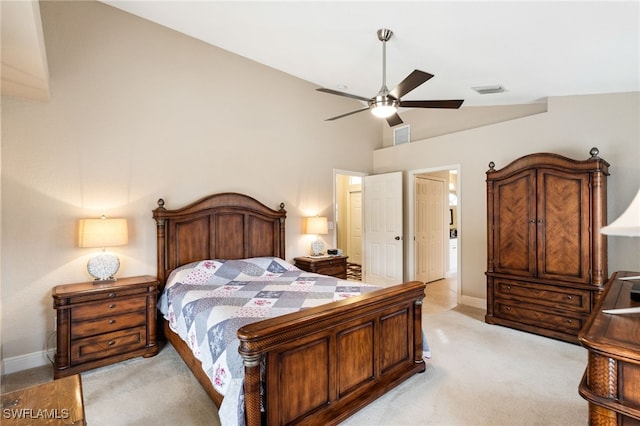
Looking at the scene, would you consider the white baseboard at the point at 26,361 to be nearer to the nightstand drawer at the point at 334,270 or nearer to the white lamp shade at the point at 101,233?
the white lamp shade at the point at 101,233

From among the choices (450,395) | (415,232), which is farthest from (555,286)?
(415,232)

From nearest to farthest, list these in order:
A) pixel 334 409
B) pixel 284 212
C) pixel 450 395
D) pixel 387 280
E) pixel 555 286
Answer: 1. pixel 334 409
2. pixel 450 395
3. pixel 555 286
4. pixel 284 212
5. pixel 387 280

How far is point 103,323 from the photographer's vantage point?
2.78 m

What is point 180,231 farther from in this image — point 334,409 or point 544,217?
point 544,217

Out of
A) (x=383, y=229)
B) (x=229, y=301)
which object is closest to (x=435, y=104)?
(x=229, y=301)

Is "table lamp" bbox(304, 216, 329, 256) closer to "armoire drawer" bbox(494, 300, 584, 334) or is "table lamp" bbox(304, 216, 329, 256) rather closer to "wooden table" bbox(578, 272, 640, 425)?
"armoire drawer" bbox(494, 300, 584, 334)

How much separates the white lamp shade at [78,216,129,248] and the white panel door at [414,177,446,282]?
448 centimetres

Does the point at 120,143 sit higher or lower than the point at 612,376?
higher

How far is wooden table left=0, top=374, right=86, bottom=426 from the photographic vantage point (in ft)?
3.88

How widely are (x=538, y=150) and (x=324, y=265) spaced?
10.5ft

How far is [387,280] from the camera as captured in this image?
18.1ft

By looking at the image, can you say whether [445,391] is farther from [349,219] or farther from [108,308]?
[349,219]

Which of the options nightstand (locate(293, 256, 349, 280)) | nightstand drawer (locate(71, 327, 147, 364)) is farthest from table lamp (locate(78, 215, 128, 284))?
nightstand (locate(293, 256, 349, 280))

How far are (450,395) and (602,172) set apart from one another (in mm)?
2722
